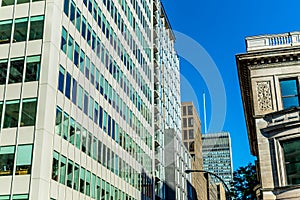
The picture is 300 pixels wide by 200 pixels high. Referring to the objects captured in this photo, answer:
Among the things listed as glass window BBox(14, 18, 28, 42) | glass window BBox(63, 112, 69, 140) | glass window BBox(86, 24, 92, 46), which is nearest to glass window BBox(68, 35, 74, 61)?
glass window BBox(86, 24, 92, 46)

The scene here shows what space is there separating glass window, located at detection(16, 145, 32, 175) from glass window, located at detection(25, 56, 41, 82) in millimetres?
5204

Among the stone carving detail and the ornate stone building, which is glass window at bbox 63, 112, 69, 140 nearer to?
the ornate stone building

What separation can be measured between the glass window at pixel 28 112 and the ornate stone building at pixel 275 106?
14.7m

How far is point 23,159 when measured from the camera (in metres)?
28.2

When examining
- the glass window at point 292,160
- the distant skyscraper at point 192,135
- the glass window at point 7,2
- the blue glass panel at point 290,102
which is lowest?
the glass window at point 292,160

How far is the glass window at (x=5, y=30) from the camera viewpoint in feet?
104

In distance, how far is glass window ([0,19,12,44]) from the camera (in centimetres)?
A: 3183

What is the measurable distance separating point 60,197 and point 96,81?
13.2m

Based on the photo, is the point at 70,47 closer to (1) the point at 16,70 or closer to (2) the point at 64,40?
(2) the point at 64,40

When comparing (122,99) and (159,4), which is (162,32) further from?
(122,99)

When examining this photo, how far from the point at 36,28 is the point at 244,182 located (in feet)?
102

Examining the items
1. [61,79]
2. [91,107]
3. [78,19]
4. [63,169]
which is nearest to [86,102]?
[91,107]

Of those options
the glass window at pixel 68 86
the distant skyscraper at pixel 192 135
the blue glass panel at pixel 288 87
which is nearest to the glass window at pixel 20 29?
the glass window at pixel 68 86

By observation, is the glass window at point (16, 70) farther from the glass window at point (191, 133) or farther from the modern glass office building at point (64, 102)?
the glass window at point (191, 133)
